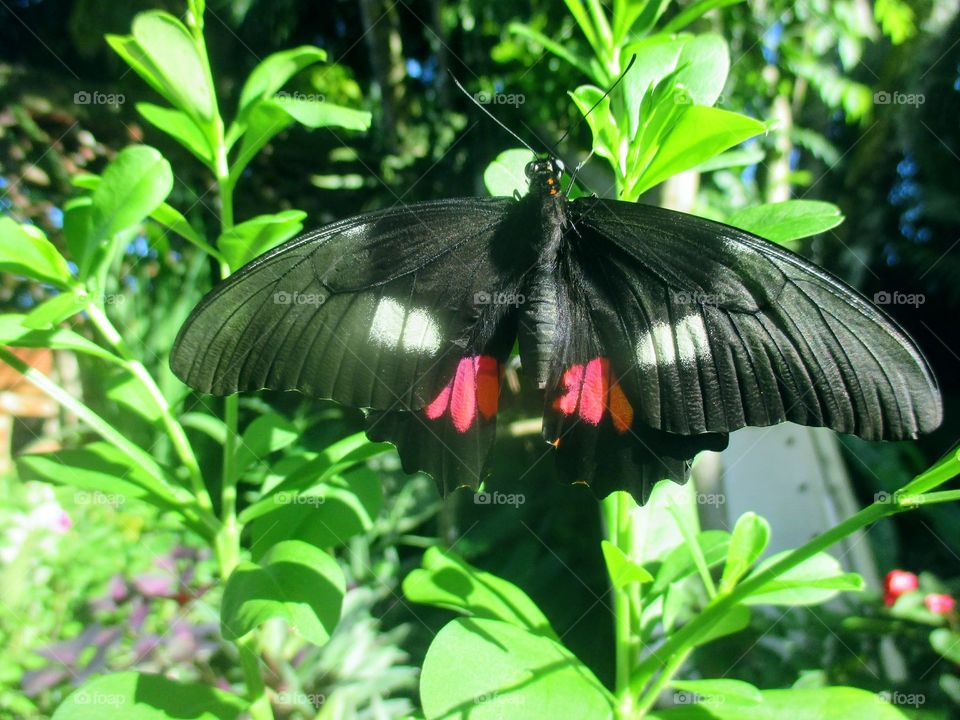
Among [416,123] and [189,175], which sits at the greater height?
[416,123]

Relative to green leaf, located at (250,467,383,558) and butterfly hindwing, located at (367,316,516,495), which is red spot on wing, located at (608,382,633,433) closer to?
butterfly hindwing, located at (367,316,516,495)

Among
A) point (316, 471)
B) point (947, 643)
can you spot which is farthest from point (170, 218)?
point (947, 643)

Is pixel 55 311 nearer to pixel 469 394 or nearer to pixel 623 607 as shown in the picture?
pixel 469 394

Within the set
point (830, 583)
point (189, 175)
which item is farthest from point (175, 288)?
point (830, 583)

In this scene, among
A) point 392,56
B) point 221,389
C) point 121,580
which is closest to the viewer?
point 221,389

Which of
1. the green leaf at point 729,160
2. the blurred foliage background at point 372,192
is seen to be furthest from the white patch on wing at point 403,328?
the blurred foliage background at point 372,192

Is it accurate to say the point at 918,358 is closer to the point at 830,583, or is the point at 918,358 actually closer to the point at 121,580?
the point at 830,583

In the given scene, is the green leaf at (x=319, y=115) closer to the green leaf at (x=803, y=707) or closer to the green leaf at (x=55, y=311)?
the green leaf at (x=55, y=311)
